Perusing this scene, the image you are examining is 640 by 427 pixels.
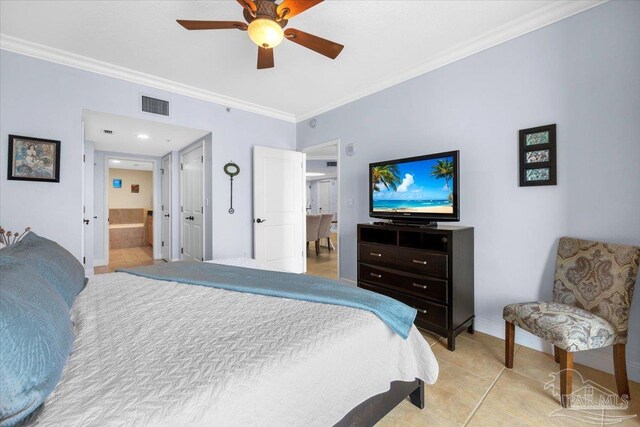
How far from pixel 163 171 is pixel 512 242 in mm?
6097

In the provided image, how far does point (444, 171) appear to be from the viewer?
7.93 feet

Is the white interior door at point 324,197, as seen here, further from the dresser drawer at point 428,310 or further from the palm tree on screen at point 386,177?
the dresser drawer at point 428,310

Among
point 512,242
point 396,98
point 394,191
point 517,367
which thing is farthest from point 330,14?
point 517,367

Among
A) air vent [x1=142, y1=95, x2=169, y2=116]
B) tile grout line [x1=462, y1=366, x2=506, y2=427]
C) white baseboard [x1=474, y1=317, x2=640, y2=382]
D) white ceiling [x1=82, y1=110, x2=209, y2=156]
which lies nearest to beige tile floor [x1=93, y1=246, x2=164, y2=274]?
white ceiling [x1=82, y1=110, x2=209, y2=156]

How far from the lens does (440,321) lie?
2250mm

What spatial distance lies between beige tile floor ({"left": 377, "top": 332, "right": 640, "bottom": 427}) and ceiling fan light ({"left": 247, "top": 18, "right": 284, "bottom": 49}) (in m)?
2.31

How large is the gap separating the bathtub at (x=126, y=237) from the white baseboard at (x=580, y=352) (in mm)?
7913

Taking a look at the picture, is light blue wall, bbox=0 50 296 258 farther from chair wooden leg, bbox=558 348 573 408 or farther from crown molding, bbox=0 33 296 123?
chair wooden leg, bbox=558 348 573 408

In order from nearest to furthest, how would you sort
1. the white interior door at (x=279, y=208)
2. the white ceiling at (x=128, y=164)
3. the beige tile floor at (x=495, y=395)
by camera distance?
1. the beige tile floor at (x=495, y=395)
2. the white interior door at (x=279, y=208)
3. the white ceiling at (x=128, y=164)

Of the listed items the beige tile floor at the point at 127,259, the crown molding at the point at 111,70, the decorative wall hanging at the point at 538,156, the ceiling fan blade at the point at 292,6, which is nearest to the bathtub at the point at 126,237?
the beige tile floor at the point at 127,259

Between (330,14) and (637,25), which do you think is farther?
(330,14)

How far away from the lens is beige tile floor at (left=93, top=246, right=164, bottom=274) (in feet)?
16.0

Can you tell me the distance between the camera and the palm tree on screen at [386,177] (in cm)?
281

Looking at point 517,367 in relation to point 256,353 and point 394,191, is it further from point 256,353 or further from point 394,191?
point 256,353
